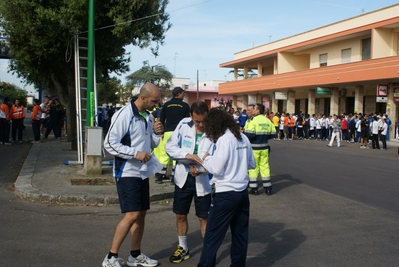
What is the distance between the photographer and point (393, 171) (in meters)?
13.5

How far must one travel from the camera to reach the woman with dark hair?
14.1 ft

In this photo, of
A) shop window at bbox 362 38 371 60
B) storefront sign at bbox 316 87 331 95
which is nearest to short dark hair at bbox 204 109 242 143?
shop window at bbox 362 38 371 60

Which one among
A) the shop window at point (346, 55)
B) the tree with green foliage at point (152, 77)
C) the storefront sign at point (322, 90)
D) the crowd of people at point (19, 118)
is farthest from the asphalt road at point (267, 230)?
the tree with green foliage at point (152, 77)

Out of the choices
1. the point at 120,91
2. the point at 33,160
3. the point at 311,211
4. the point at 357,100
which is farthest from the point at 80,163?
the point at 120,91

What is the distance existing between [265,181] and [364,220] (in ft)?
7.93

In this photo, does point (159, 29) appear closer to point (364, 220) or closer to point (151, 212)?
point (151, 212)

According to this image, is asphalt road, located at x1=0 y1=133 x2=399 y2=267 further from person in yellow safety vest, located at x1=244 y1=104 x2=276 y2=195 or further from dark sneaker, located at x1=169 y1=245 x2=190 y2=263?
person in yellow safety vest, located at x1=244 y1=104 x2=276 y2=195

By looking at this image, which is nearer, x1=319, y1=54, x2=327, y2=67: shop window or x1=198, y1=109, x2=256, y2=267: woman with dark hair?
x1=198, y1=109, x2=256, y2=267: woman with dark hair

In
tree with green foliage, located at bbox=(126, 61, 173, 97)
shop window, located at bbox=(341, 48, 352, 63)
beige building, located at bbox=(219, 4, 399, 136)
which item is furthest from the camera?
tree with green foliage, located at bbox=(126, 61, 173, 97)

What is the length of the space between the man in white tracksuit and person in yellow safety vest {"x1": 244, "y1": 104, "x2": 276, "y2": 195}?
12.9 feet

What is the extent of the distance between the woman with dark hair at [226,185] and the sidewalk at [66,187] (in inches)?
152

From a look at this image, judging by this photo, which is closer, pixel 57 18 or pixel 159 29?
pixel 57 18

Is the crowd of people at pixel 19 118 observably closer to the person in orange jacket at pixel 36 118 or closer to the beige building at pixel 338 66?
the person in orange jacket at pixel 36 118

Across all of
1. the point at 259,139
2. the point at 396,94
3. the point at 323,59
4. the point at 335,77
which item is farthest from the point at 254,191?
the point at 323,59
